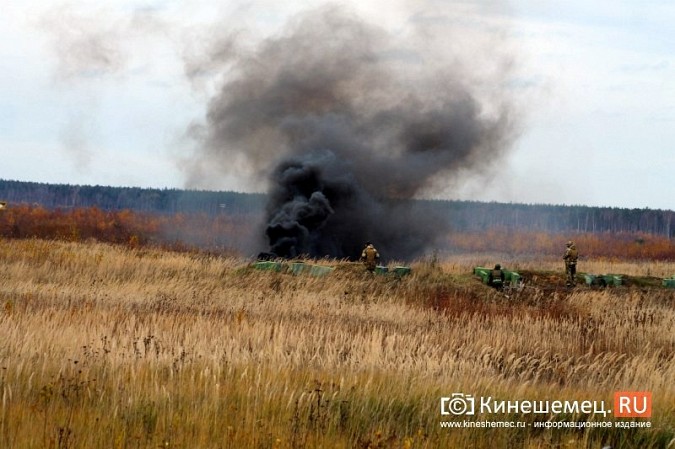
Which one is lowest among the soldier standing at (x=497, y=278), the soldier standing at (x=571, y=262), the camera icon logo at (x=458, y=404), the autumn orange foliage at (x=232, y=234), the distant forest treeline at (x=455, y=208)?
the camera icon logo at (x=458, y=404)

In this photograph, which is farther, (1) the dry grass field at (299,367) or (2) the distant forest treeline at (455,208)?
(2) the distant forest treeline at (455,208)

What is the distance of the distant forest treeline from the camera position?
504ft

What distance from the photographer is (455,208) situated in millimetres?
159125

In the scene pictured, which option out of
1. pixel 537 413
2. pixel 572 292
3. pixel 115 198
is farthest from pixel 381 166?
pixel 115 198

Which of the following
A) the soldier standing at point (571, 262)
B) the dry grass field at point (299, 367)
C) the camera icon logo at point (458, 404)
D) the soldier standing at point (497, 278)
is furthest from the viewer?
the soldier standing at point (571, 262)

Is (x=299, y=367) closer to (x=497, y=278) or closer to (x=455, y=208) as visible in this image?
(x=497, y=278)

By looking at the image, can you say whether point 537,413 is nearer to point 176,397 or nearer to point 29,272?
point 176,397

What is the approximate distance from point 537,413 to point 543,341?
19.1ft

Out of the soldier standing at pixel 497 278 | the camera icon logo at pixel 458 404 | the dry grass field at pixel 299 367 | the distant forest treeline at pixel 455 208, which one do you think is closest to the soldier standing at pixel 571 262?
the soldier standing at pixel 497 278

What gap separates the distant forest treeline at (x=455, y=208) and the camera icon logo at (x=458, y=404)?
406ft

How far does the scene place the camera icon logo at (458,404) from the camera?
29.7 ft

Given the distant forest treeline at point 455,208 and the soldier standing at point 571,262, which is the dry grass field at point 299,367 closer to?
the soldier standing at point 571,262

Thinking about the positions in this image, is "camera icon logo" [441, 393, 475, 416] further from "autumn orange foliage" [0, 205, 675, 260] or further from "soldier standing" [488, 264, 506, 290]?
"autumn orange foliage" [0, 205, 675, 260]

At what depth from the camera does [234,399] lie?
890 cm
